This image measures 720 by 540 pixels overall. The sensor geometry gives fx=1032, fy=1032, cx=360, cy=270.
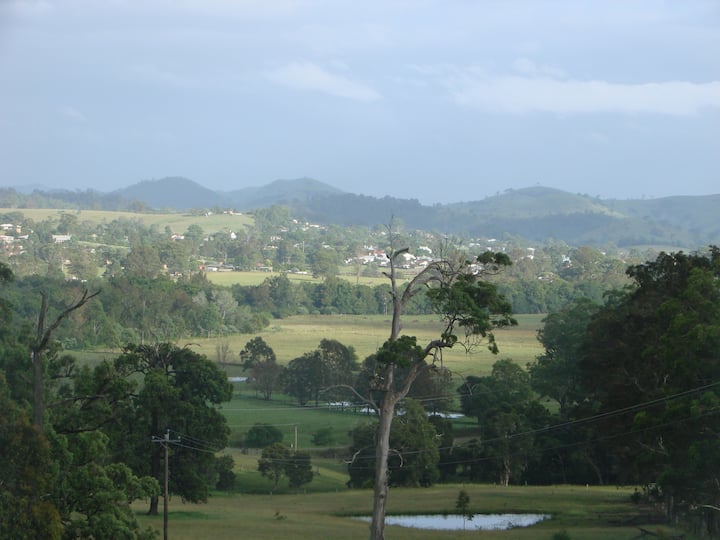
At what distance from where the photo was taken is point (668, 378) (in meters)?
33.0

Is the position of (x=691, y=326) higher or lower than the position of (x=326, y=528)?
higher

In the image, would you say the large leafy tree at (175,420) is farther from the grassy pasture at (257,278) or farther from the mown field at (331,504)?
the grassy pasture at (257,278)

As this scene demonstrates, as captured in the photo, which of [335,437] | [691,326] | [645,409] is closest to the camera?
[691,326]

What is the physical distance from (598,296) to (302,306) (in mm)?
40438

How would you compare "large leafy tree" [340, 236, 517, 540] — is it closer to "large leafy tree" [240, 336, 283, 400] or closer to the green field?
"large leafy tree" [240, 336, 283, 400]

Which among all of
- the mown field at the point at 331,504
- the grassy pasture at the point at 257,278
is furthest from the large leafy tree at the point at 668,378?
the grassy pasture at the point at 257,278

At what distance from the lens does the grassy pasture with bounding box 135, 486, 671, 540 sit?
34.6m

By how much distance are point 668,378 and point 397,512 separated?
14396 millimetres

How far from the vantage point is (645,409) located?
32.7 metres

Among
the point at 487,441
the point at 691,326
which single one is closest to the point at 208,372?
the point at 487,441

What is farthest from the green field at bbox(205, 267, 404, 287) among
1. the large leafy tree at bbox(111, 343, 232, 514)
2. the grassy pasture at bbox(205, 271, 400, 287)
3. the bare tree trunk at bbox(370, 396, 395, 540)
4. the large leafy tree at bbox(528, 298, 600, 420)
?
the bare tree trunk at bbox(370, 396, 395, 540)

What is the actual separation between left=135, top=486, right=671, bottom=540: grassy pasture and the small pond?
59 centimetres

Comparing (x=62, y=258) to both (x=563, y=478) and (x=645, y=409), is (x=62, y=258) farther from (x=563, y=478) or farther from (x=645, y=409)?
(x=645, y=409)

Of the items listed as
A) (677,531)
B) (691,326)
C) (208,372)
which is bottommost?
(677,531)
